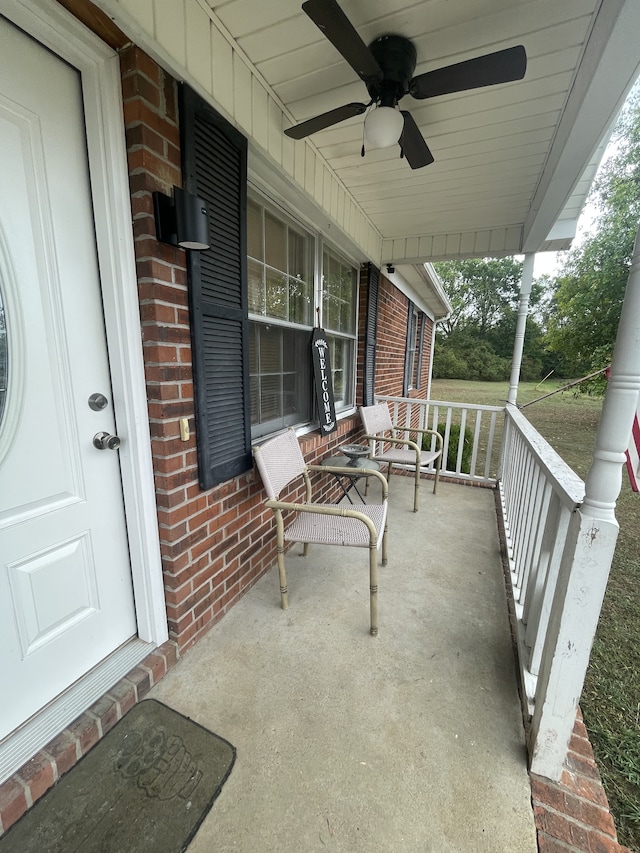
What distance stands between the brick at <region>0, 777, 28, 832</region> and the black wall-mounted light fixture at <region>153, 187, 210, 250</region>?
1692mm

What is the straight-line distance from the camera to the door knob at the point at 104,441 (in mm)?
1227

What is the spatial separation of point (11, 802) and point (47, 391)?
1.14m

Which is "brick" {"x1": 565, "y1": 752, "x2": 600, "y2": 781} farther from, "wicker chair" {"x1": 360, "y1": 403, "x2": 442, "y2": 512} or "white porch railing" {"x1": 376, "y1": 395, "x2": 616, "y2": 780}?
"wicker chair" {"x1": 360, "y1": 403, "x2": 442, "y2": 512}

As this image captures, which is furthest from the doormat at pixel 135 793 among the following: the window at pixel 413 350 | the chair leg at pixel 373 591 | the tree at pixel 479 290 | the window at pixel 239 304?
the tree at pixel 479 290

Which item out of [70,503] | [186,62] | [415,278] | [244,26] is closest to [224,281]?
[186,62]

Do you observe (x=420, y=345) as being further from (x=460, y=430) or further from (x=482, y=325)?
(x=482, y=325)

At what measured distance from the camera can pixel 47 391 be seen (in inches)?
42.8

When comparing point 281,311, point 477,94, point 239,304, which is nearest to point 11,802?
point 239,304

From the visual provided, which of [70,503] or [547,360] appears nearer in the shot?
[70,503]

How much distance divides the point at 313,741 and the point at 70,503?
1.16 metres

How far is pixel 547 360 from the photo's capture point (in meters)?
19.9

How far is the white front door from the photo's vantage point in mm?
983

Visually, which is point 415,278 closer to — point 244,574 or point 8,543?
point 244,574

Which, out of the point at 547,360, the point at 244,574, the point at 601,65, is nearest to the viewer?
the point at 601,65
